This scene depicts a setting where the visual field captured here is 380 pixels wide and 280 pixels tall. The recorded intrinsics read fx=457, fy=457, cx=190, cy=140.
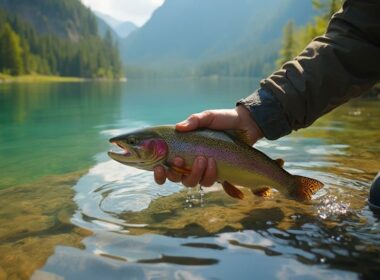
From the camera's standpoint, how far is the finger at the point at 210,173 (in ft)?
14.7

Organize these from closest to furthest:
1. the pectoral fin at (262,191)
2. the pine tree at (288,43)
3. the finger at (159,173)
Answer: the finger at (159,173), the pectoral fin at (262,191), the pine tree at (288,43)

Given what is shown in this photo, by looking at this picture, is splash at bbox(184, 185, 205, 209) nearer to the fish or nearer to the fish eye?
the fish

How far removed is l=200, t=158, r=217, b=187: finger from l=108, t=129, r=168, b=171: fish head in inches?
17.1

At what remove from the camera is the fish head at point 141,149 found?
436 cm

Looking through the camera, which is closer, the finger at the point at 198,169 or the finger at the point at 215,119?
the finger at the point at 198,169

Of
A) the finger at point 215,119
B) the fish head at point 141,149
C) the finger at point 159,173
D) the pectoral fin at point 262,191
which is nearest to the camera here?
the fish head at point 141,149

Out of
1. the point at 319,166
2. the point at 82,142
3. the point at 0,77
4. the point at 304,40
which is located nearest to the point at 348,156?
the point at 319,166

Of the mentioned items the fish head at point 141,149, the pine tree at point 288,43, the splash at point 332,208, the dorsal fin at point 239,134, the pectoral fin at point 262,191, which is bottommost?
the splash at point 332,208

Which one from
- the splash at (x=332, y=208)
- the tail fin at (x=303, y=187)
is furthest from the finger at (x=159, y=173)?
the splash at (x=332, y=208)

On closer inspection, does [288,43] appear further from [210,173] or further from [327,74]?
[210,173]

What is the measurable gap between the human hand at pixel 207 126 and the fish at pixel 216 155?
2.2 inches

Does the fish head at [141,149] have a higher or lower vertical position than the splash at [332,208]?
higher

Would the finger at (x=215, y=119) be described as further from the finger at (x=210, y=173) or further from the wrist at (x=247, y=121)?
the finger at (x=210, y=173)

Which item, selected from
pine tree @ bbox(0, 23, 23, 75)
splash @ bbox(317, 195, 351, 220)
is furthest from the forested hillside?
splash @ bbox(317, 195, 351, 220)
